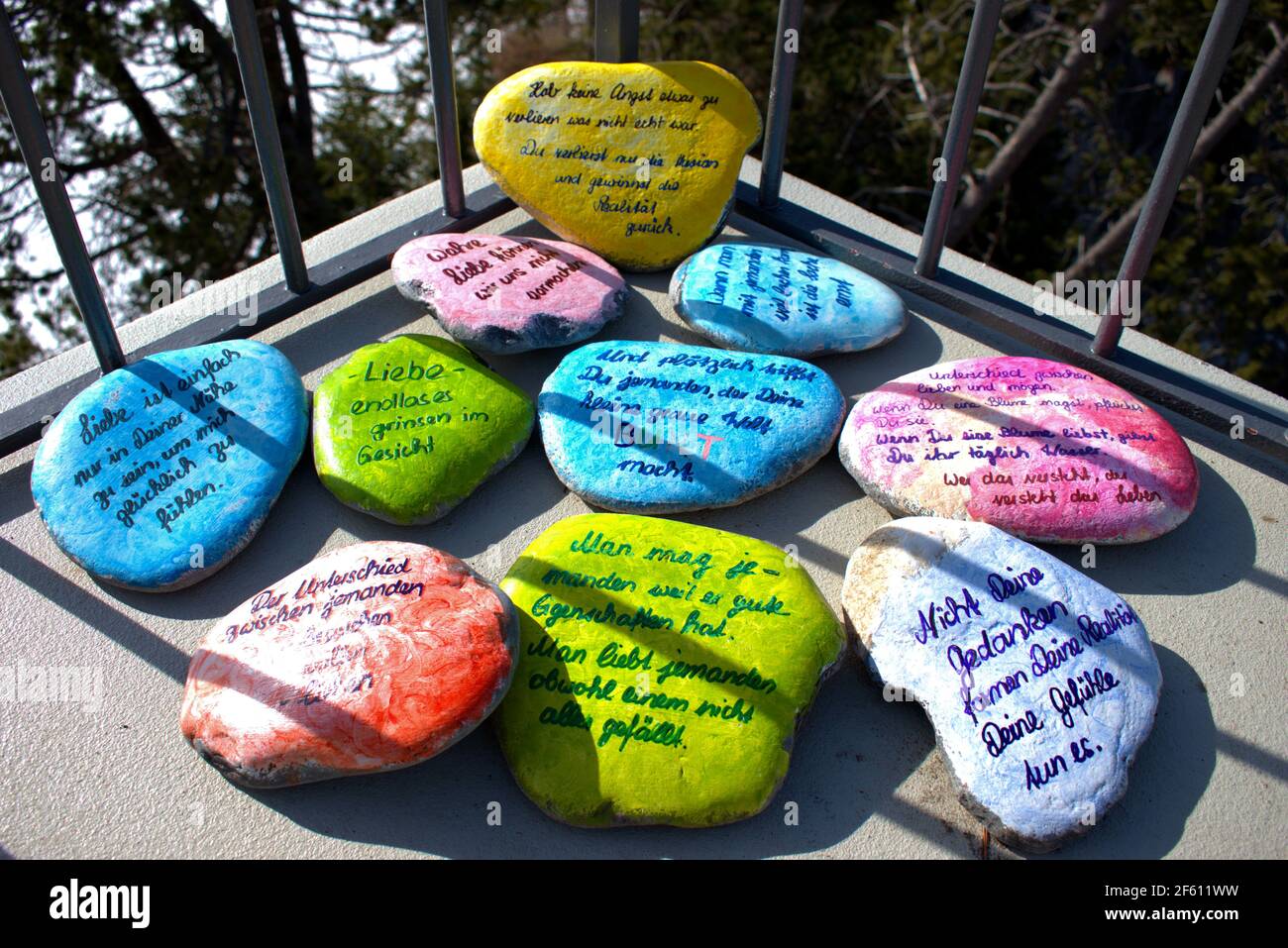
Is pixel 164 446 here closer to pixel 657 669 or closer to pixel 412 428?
pixel 412 428

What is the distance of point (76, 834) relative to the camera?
51.3 inches

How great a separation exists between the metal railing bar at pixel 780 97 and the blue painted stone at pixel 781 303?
0.71 feet

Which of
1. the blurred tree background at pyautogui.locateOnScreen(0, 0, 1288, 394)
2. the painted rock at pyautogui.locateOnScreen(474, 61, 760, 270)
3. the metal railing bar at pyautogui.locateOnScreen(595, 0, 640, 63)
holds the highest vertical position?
the metal railing bar at pyautogui.locateOnScreen(595, 0, 640, 63)

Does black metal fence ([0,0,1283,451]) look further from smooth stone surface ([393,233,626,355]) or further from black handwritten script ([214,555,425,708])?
black handwritten script ([214,555,425,708])

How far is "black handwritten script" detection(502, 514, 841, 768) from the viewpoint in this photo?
4.39 feet

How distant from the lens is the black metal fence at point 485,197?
1518 millimetres

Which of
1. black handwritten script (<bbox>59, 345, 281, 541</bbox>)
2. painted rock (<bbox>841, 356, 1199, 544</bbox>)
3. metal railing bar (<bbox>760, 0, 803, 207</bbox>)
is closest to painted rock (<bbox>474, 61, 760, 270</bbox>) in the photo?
metal railing bar (<bbox>760, 0, 803, 207</bbox>)

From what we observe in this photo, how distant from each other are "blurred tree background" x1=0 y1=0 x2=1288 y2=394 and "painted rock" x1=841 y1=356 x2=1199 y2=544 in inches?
89.0

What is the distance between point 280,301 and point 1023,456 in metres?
1.20

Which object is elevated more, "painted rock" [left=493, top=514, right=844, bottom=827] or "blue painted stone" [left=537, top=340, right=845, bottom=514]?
"blue painted stone" [left=537, top=340, right=845, bottom=514]

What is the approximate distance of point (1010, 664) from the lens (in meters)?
1.38

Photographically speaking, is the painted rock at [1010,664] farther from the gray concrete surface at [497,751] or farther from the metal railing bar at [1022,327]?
the metal railing bar at [1022,327]
